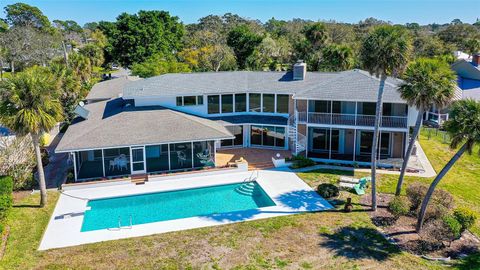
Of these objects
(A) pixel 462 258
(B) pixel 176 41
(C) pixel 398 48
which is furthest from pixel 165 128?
(B) pixel 176 41

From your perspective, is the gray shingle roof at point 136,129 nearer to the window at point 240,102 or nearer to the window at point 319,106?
the window at point 240,102

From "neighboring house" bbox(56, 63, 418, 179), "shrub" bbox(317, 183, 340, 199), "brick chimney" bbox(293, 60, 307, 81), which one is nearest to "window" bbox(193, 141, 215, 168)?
"neighboring house" bbox(56, 63, 418, 179)

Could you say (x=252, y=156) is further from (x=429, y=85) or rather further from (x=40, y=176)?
(x=40, y=176)

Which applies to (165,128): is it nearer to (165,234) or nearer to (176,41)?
(165,234)

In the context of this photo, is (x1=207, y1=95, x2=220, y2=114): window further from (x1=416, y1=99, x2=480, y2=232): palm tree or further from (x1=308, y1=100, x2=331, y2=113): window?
(x1=416, y1=99, x2=480, y2=232): palm tree

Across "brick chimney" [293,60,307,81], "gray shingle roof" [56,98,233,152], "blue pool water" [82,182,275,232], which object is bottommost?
"blue pool water" [82,182,275,232]

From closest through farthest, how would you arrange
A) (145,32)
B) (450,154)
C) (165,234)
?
1. (165,234)
2. (450,154)
3. (145,32)
